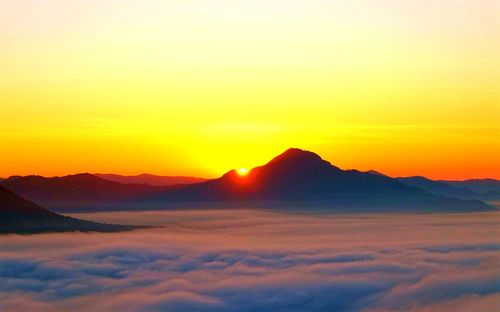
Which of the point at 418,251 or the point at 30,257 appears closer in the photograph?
the point at 30,257

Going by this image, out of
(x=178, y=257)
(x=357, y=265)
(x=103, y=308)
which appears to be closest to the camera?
(x=103, y=308)

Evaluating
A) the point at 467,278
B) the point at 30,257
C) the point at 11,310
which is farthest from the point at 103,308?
the point at 467,278

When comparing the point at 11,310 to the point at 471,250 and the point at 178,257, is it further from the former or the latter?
the point at 471,250

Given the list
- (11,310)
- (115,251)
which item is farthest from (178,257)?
(11,310)

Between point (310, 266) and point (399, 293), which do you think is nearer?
point (399, 293)

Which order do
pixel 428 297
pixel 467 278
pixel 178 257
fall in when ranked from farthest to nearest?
pixel 178 257 < pixel 467 278 < pixel 428 297

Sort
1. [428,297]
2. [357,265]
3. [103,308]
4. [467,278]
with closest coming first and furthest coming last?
[103,308] < [428,297] < [467,278] < [357,265]

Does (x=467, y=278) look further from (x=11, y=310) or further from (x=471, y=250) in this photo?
(x=11, y=310)

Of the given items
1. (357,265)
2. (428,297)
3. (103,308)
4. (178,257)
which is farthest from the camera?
(178,257)

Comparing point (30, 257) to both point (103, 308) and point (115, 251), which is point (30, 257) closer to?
point (115, 251)
